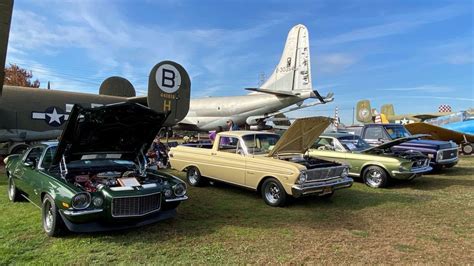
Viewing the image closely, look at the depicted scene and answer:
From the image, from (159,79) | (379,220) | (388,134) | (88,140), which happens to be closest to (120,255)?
(88,140)

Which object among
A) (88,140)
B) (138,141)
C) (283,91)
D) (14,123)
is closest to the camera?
(88,140)

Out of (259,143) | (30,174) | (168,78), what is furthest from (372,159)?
(30,174)

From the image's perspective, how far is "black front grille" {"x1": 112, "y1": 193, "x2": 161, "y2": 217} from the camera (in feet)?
16.3

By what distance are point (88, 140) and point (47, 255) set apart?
7.10 ft

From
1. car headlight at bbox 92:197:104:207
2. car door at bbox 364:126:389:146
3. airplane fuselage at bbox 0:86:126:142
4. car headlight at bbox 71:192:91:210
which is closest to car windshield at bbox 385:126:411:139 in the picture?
car door at bbox 364:126:389:146

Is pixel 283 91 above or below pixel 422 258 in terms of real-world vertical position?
above

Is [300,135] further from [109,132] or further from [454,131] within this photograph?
[454,131]

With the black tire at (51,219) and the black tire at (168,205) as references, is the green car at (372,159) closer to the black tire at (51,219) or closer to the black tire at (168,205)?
the black tire at (168,205)

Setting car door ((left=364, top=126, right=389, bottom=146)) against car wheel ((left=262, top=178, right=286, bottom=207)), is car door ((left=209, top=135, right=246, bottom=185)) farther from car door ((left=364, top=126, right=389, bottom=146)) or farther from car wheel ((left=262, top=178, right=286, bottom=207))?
car door ((left=364, top=126, right=389, bottom=146))

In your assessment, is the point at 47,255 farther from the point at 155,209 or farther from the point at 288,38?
the point at 288,38

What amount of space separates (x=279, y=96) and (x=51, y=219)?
20.0 metres

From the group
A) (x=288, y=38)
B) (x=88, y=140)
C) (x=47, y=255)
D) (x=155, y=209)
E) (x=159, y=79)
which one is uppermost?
(x=288, y=38)

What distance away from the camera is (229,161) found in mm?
8211

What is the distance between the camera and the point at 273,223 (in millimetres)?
6023
